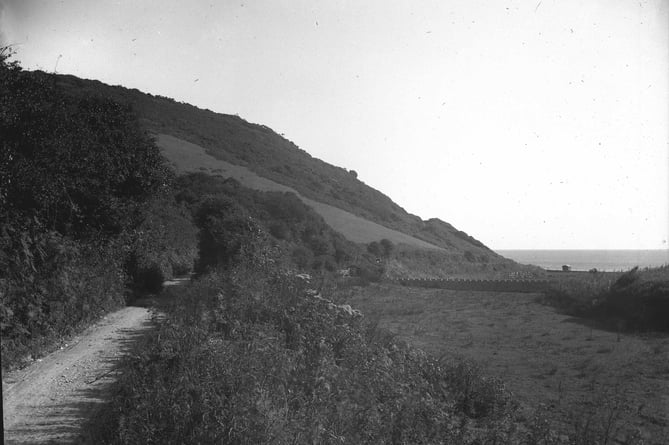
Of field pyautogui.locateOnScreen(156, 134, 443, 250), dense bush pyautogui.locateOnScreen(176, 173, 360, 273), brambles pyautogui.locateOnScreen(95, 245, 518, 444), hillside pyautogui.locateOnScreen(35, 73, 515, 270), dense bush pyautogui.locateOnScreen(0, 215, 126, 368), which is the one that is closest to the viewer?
brambles pyautogui.locateOnScreen(95, 245, 518, 444)

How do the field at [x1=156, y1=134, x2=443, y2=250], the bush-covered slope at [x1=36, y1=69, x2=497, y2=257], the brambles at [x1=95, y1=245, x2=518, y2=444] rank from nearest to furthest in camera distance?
the brambles at [x1=95, y1=245, x2=518, y2=444] → the field at [x1=156, y1=134, x2=443, y2=250] → the bush-covered slope at [x1=36, y1=69, x2=497, y2=257]

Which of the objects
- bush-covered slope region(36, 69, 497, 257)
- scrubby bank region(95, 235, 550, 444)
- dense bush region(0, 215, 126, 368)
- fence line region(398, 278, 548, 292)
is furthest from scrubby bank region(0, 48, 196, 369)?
bush-covered slope region(36, 69, 497, 257)

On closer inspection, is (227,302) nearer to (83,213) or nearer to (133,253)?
(83,213)

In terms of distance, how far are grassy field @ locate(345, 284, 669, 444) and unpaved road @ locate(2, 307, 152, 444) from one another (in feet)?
24.0

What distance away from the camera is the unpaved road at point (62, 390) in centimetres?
654

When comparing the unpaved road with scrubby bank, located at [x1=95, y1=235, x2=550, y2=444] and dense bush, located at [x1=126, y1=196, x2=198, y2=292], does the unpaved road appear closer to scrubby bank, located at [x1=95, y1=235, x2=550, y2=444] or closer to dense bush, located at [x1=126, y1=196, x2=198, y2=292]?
scrubby bank, located at [x1=95, y1=235, x2=550, y2=444]

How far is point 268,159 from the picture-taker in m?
76.9

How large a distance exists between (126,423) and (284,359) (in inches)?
95.2

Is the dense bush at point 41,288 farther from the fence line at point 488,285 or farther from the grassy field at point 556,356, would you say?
the fence line at point 488,285

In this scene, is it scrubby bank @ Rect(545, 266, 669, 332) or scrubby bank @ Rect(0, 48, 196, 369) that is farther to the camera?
scrubby bank @ Rect(545, 266, 669, 332)

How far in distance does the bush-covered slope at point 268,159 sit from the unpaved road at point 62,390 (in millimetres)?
48138

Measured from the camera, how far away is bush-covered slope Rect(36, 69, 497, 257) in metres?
65.2

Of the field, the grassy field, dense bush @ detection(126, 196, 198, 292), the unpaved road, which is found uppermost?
the field

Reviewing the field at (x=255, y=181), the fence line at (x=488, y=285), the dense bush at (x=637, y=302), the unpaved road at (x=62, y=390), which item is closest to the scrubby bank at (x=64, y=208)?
the unpaved road at (x=62, y=390)
